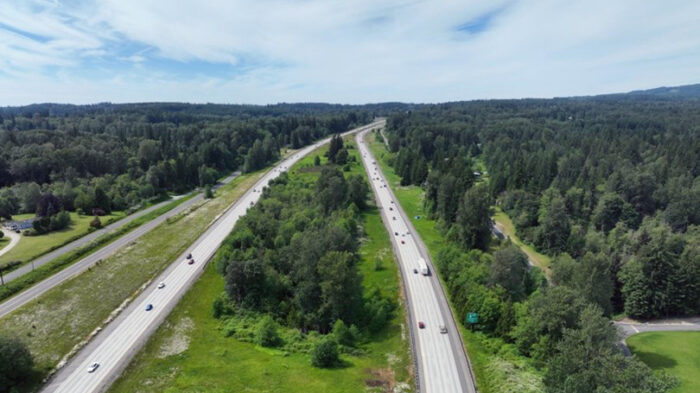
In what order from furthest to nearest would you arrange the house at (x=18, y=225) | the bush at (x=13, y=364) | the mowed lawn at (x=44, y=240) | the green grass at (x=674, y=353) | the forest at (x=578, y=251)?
1. the house at (x=18, y=225)
2. the mowed lawn at (x=44, y=240)
3. the green grass at (x=674, y=353)
4. the bush at (x=13, y=364)
5. the forest at (x=578, y=251)

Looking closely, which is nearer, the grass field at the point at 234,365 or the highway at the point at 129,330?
the grass field at the point at 234,365

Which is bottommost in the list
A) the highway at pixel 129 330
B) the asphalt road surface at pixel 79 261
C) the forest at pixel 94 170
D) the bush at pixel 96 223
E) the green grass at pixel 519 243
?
the green grass at pixel 519 243

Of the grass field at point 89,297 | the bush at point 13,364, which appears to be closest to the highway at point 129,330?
the grass field at point 89,297

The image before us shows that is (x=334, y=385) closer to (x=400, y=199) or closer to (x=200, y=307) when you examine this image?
(x=200, y=307)

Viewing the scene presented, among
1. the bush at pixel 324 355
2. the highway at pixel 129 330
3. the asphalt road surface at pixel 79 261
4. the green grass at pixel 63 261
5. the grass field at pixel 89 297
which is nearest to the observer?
the highway at pixel 129 330

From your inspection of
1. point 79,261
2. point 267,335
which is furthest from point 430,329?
point 79,261

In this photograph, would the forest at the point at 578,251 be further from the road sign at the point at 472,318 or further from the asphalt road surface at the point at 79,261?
the asphalt road surface at the point at 79,261

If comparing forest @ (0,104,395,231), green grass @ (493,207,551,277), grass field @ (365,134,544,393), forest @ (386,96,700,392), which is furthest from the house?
green grass @ (493,207,551,277)

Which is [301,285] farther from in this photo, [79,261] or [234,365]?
[79,261]
